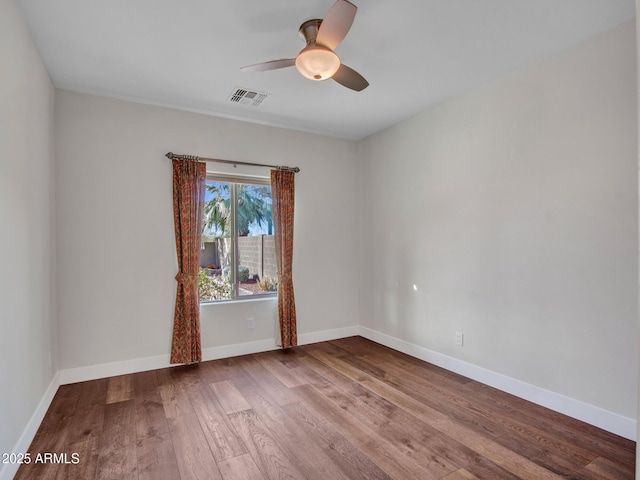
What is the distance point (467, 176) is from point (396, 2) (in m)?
1.76

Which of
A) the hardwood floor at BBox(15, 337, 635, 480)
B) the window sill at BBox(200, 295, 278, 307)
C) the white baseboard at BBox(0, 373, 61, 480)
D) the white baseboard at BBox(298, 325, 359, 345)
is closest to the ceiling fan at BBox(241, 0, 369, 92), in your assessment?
the hardwood floor at BBox(15, 337, 635, 480)

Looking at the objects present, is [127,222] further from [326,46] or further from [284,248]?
[326,46]

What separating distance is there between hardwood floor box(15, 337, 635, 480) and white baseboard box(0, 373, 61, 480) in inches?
2.3

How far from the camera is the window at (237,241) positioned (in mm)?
3922

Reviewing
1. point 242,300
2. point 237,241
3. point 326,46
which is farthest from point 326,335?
point 326,46

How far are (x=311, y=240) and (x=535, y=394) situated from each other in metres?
2.75

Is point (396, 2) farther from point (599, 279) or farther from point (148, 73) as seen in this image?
point (599, 279)

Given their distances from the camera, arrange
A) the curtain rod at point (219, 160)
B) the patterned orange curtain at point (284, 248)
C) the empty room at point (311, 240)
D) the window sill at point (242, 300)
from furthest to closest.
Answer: the patterned orange curtain at point (284, 248) < the window sill at point (242, 300) < the curtain rod at point (219, 160) < the empty room at point (311, 240)

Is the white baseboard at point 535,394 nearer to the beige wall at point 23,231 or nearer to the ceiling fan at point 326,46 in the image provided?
the ceiling fan at point 326,46

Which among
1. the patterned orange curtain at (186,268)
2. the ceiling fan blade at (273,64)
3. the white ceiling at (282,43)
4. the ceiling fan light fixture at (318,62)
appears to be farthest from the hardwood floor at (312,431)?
the white ceiling at (282,43)

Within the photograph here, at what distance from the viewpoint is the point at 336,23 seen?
188 cm

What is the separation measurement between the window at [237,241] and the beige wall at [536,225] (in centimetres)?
163

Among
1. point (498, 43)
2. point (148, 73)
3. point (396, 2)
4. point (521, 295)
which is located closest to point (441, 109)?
point (498, 43)

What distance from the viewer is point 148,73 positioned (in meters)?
2.92
